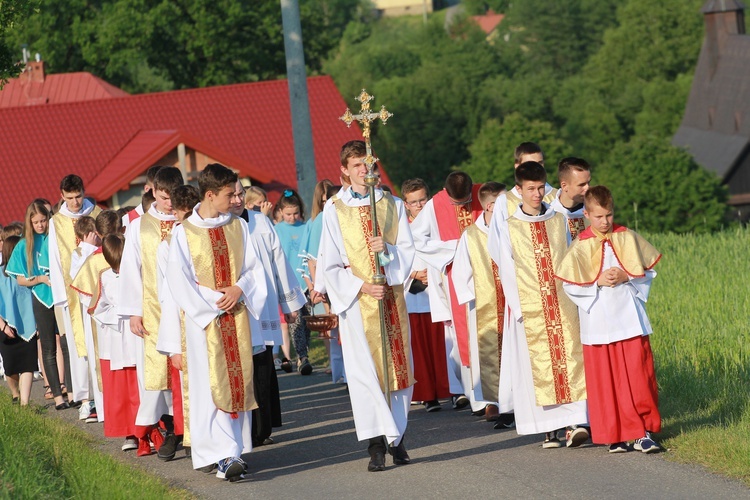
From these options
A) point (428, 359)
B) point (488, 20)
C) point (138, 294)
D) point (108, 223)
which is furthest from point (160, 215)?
point (488, 20)

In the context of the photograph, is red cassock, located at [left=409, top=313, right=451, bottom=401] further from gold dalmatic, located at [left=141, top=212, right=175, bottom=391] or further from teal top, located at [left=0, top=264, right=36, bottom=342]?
teal top, located at [left=0, top=264, right=36, bottom=342]

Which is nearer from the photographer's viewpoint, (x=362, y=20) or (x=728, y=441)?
(x=728, y=441)

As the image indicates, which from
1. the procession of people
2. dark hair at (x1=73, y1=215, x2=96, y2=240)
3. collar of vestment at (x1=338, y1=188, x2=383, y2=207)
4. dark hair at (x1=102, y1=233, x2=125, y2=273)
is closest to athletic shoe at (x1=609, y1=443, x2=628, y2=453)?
the procession of people

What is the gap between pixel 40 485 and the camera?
7965 mm

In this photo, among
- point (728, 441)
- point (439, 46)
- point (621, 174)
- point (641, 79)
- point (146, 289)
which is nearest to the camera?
point (728, 441)

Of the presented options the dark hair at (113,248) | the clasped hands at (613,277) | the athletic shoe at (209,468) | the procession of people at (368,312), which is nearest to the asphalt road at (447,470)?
the athletic shoe at (209,468)

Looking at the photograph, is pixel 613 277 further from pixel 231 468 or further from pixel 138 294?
pixel 138 294

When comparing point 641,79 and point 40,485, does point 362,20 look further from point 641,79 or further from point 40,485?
point 40,485

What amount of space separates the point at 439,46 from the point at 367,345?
369 ft

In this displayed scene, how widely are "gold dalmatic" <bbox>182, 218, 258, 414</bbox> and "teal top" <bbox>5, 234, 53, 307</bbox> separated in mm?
4601

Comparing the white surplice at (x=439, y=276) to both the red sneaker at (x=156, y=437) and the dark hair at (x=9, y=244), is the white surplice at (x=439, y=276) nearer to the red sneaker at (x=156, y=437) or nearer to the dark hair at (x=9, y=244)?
the red sneaker at (x=156, y=437)

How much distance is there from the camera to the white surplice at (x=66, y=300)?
12438mm

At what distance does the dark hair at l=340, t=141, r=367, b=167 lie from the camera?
9047 mm

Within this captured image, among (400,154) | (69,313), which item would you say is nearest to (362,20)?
(400,154)
